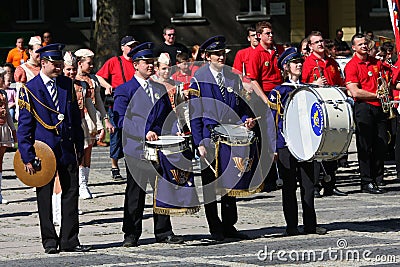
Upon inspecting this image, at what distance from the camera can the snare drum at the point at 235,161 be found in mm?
12242

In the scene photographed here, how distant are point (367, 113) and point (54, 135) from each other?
6.05m

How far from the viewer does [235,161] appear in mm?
12234

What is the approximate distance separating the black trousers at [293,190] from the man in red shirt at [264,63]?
11.9 feet

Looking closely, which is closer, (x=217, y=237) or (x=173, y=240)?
(x=173, y=240)

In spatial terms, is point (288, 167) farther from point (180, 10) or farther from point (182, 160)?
point (180, 10)

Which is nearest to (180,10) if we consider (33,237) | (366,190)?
(366,190)

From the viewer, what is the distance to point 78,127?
1218 centimetres

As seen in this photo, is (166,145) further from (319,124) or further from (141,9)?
(141,9)

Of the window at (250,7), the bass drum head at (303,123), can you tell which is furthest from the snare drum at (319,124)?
the window at (250,7)

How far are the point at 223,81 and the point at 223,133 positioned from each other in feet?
1.87

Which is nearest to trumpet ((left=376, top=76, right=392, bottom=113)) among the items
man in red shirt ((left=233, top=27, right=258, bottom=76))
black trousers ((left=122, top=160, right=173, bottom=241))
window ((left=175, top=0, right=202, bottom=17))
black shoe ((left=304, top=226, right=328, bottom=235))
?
man in red shirt ((left=233, top=27, right=258, bottom=76))

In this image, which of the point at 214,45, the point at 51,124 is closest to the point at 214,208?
the point at 214,45

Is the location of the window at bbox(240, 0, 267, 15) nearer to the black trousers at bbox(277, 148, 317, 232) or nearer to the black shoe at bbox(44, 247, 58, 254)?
the black trousers at bbox(277, 148, 317, 232)

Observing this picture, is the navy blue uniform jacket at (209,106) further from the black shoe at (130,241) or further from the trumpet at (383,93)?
the trumpet at (383,93)
